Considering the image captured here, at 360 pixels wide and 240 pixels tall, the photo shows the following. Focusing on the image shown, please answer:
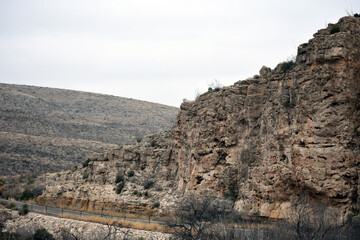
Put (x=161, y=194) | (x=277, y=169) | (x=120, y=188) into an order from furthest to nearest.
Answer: (x=120, y=188), (x=161, y=194), (x=277, y=169)

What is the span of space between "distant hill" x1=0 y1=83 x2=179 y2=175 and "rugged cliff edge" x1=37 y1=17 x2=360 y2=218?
104ft

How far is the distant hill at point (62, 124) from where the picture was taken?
71.2 metres

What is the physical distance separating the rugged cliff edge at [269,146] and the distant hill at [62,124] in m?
31.7

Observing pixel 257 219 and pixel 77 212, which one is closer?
pixel 257 219

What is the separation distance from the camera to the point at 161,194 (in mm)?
36438

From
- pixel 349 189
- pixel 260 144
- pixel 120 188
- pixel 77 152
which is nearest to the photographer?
pixel 349 189

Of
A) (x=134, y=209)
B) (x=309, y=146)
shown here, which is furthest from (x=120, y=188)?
(x=309, y=146)

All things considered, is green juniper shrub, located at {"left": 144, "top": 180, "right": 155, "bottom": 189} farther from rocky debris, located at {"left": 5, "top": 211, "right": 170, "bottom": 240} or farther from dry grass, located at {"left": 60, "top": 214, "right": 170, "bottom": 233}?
rocky debris, located at {"left": 5, "top": 211, "right": 170, "bottom": 240}

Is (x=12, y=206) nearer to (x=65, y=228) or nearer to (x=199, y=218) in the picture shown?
(x=65, y=228)

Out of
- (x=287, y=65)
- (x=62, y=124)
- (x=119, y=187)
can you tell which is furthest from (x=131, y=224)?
(x=62, y=124)

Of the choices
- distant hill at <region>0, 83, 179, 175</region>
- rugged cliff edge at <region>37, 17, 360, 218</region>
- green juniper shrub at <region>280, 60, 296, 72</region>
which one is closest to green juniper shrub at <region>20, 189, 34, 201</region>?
rugged cliff edge at <region>37, 17, 360, 218</region>

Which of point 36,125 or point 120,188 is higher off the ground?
point 36,125

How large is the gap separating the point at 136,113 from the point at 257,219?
3389 inches

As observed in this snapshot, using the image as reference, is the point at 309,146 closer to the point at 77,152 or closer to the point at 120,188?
the point at 120,188
